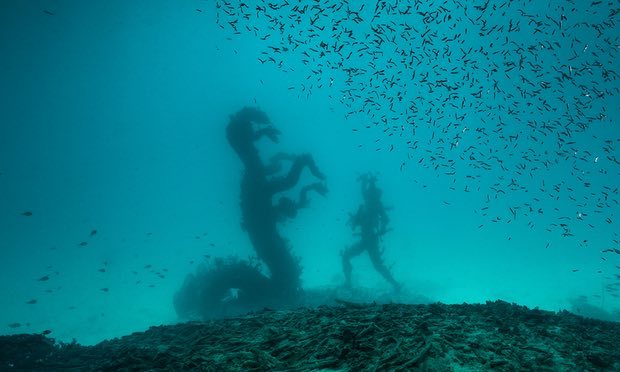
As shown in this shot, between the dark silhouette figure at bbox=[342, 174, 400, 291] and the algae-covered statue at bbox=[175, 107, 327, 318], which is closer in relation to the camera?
the algae-covered statue at bbox=[175, 107, 327, 318]

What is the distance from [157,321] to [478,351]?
49999 millimetres

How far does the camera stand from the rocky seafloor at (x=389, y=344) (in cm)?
479

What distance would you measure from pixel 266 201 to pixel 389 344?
62.5 feet

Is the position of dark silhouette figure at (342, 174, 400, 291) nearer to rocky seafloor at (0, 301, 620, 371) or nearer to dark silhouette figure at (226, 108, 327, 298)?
dark silhouette figure at (226, 108, 327, 298)

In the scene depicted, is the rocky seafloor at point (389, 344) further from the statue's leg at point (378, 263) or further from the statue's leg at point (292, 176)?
the statue's leg at point (378, 263)

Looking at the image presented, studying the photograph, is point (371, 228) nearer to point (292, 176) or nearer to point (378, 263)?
point (378, 263)

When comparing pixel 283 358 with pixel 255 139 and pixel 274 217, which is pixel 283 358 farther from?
pixel 255 139

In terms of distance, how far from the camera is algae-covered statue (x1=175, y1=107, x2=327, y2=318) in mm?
20750

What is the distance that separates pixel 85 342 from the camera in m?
38.4

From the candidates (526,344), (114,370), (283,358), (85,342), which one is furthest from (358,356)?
(85,342)

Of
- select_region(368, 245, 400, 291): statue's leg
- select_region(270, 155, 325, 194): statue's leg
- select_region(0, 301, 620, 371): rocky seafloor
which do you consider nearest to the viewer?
select_region(0, 301, 620, 371): rocky seafloor

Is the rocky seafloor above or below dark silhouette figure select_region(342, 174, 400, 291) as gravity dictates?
below

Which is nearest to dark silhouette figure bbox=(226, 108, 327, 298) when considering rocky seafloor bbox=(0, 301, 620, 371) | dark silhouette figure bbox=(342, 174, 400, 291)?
dark silhouette figure bbox=(342, 174, 400, 291)

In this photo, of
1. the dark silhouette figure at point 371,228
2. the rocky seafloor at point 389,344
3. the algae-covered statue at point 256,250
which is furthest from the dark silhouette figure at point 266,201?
the rocky seafloor at point 389,344
